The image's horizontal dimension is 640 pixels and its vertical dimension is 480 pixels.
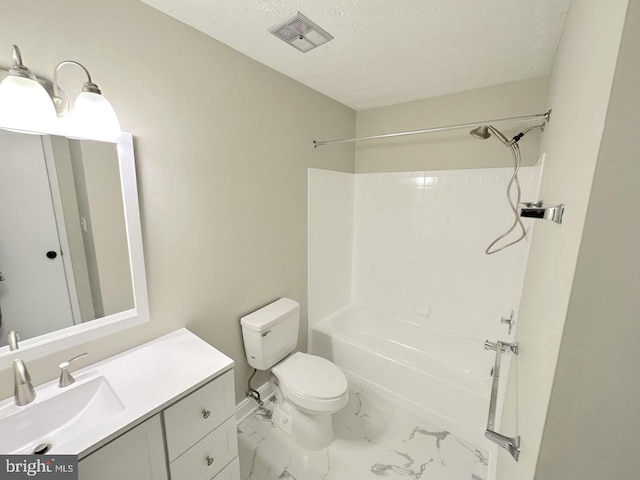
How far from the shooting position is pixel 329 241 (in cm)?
246

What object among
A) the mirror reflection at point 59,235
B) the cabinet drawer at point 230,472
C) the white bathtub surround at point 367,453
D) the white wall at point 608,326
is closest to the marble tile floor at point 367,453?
the white bathtub surround at point 367,453

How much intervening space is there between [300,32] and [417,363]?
94.3 inches

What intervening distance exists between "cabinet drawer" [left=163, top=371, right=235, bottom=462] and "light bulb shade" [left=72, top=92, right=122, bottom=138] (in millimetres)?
1111

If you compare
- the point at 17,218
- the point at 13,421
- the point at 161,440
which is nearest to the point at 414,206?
the point at 161,440

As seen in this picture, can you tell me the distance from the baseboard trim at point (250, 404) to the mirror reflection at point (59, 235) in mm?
1120

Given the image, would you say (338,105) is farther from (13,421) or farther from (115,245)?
(13,421)

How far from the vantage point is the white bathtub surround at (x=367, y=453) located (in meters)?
1.52

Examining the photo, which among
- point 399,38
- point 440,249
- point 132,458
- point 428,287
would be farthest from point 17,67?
point 428,287

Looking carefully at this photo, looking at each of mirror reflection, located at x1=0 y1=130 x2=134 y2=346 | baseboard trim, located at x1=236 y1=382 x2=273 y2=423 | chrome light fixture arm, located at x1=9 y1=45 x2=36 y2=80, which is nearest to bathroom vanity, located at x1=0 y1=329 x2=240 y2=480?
mirror reflection, located at x1=0 y1=130 x2=134 y2=346

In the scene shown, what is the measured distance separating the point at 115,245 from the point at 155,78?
31.1 inches

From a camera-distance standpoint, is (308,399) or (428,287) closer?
(308,399)

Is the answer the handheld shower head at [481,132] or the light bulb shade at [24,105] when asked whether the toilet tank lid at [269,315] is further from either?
the handheld shower head at [481,132]

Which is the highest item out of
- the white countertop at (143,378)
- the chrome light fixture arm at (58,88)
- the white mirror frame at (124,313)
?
the chrome light fixture arm at (58,88)

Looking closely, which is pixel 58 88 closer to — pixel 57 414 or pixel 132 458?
pixel 57 414
